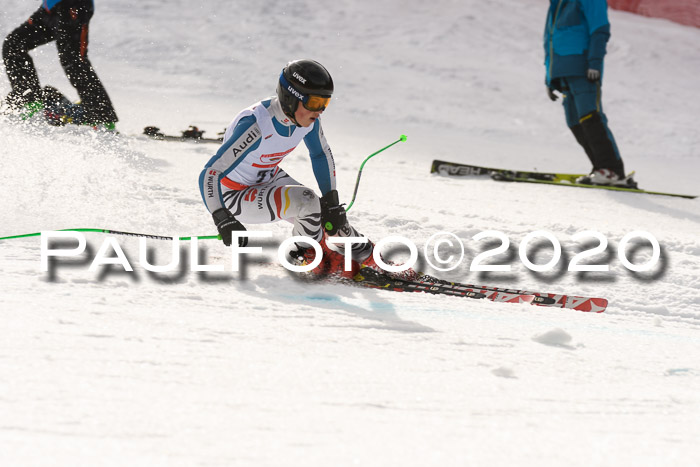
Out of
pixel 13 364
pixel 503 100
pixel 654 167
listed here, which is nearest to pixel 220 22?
pixel 503 100

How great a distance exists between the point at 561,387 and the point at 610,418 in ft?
0.82

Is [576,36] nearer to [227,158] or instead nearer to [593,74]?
[593,74]

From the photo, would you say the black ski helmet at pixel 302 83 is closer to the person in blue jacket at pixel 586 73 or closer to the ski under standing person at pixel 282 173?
the ski under standing person at pixel 282 173

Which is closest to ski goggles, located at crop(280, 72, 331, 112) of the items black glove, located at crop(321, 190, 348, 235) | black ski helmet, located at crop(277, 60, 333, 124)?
black ski helmet, located at crop(277, 60, 333, 124)

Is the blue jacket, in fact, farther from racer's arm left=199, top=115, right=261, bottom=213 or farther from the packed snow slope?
racer's arm left=199, top=115, right=261, bottom=213

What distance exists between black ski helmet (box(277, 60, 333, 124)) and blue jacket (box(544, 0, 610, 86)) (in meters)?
3.69

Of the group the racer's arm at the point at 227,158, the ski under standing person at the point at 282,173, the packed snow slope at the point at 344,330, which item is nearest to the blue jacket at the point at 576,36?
the packed snow slope at the point at 344,330

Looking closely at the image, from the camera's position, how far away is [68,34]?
738 cm

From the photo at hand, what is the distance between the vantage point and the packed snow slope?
6.61 feet

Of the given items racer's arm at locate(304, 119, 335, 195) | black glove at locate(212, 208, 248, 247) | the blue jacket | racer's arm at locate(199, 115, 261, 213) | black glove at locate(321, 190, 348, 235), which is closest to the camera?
black glove at locate(212, 208, 248, 247)

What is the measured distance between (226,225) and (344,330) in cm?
91

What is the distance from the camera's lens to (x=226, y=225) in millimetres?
3551

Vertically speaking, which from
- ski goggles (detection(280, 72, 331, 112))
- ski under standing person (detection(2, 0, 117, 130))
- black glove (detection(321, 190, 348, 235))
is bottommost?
black glove (detection(321, 190, 348, 235))

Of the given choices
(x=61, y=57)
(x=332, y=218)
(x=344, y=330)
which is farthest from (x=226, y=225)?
(x=61, y=57)
